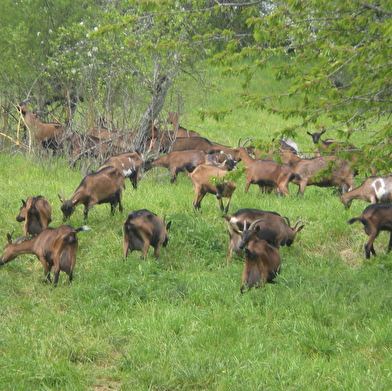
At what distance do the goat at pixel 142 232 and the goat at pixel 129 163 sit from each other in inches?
152

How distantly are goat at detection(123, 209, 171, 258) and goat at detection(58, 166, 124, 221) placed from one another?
5.29ft

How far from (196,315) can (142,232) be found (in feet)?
6.24

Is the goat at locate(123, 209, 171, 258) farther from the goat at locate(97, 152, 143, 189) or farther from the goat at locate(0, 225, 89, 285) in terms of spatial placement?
the goat at locate(97, 152, 143, 189)

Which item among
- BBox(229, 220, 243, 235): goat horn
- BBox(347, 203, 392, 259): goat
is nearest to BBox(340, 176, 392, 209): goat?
BBox(347, 203, 392, 259): goat

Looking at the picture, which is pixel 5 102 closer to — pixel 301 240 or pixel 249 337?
pixel 301 240

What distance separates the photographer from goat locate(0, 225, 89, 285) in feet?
27.2

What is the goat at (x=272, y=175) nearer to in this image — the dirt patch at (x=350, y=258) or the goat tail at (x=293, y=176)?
the goat tail at (x=293, y=176)

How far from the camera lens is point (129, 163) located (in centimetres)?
1330

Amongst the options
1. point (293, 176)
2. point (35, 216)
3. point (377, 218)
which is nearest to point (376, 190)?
point (293, 176)

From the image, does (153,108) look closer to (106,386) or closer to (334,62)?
(334,62)

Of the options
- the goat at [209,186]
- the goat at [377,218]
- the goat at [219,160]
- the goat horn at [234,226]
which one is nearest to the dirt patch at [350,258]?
the goat at [377,218]

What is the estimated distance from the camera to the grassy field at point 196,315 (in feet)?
20.2

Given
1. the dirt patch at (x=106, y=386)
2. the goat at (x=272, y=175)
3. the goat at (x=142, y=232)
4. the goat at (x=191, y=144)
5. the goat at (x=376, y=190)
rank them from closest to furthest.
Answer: the dirt patch at (x=106, y=386), the goat at (x=142, y=232), the goat at (x=376, y=190), the goat at (x=272, y=175), the goat at (x=191, y=144)

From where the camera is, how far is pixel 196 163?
578 inches
